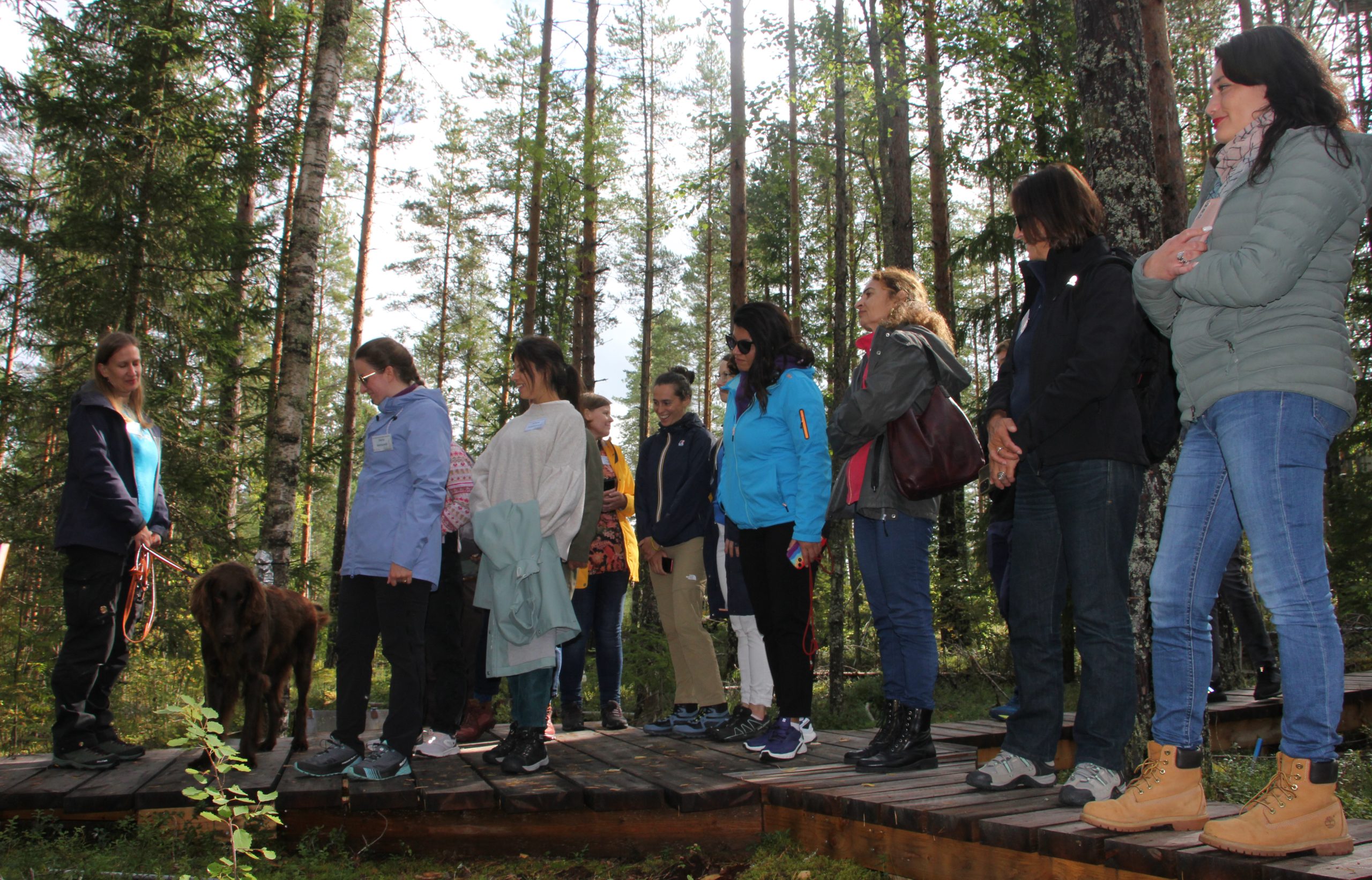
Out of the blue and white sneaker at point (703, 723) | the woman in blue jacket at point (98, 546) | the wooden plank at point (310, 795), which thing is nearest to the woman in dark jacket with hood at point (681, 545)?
the blue and white sneaker at point (703, 723)

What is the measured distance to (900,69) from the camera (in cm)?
1303

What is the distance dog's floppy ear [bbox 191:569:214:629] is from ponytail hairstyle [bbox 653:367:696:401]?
288cm

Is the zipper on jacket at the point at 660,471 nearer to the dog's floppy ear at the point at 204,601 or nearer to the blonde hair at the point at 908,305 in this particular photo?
the blonde hair at the point at 908,305

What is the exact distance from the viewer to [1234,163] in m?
2.85

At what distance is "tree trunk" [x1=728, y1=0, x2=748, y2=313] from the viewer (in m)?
11.6

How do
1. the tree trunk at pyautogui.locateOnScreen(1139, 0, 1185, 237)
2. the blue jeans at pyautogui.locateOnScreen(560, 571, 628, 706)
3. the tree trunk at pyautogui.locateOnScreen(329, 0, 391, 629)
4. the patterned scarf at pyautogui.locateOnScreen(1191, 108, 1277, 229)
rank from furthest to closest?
the tree trunk at pyautogui.locateOnScreen(329, 0, 391, 629)
the tree trunk at pyautogui.locateOnScreen(1139, 0, 1185, 237)
the blue jeans at pyautogui.locateOnScreen(560, 571, 628, 706)
the patterned scarf at pyautogui.locateOnScreen(1191, 108, 1277, 229)

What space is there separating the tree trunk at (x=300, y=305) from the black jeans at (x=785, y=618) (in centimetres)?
510

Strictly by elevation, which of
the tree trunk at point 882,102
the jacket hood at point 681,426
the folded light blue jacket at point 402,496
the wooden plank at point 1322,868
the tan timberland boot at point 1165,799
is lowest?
the wooden plank at point 1322,868

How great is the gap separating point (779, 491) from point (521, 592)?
1494mm

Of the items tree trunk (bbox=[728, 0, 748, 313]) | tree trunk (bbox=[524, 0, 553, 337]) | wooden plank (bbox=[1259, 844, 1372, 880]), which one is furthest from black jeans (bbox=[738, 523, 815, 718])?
tree trunk (bbox=[524, 0, 553, 337])

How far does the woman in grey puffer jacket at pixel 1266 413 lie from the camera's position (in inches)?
99.4

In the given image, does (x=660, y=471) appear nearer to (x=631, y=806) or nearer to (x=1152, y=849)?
(x=631, y=806)

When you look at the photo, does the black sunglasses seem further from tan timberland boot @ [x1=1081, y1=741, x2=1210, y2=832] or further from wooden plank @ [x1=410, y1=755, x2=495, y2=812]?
tan timberland boot @ [x1=1081, y1=741, x2=1210, y2=832]

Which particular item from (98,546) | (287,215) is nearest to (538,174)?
(287,215)
